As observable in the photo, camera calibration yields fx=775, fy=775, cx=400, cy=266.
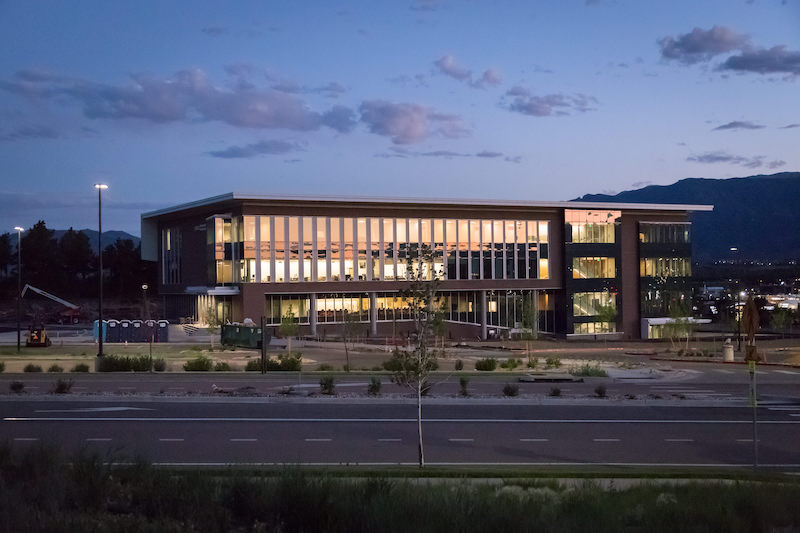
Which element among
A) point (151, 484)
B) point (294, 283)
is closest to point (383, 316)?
point (294, 283)

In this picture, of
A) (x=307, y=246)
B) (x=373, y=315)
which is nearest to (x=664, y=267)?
(x=373, y=315)

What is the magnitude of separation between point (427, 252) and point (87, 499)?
11.3 meters

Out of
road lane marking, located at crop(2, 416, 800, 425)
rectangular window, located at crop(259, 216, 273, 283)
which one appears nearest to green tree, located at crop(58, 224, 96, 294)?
rectangular window, located at crop(259, 216, 273, 283)

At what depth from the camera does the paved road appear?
662 inches

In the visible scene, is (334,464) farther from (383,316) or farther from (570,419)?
(383,316)

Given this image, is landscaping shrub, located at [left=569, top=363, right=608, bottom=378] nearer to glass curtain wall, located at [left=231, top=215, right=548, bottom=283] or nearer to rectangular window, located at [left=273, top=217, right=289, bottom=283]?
glass curtain wall, located at [left=231, top=215, right=548, bottom=283]

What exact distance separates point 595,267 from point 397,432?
61.7 meters

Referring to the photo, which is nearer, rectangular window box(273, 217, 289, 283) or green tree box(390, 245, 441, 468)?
green tree box(390, 245, 441, 468)

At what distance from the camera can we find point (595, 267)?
256ft

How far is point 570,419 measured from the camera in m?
22.3

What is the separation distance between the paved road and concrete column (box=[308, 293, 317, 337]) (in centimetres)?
4566

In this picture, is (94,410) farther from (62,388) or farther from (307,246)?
(307,246)

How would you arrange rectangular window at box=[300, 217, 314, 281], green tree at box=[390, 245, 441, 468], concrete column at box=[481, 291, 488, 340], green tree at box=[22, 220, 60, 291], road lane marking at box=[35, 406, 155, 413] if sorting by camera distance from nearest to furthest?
green tree at box=[390, 245, 441, 468], road lane marking at box=[35, 406, 155, 413], rectangular window at box=[300, 217, 314, 281], concrete column at box=[481, 291, 488, 340], green tree at box=[22, 220, 60, 291]

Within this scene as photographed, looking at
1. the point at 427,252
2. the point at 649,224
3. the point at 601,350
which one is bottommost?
the point at 601,350
